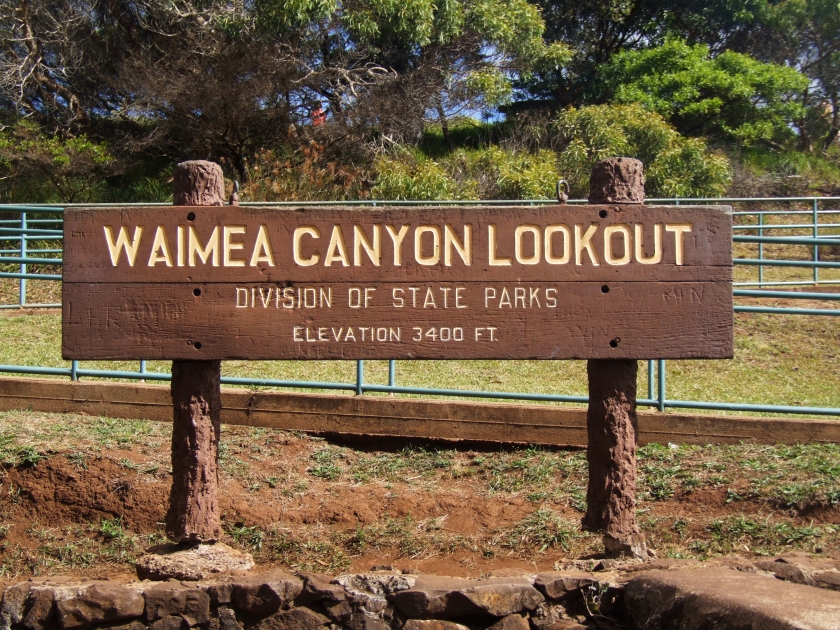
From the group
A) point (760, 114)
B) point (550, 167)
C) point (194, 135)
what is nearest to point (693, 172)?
point (550, 167)

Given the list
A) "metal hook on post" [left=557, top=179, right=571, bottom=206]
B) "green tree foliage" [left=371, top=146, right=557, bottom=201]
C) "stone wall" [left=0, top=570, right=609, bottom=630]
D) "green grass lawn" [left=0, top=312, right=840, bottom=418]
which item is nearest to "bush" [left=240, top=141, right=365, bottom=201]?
"green tree foliage" [left=371, top=146, right=557, bottom=201]

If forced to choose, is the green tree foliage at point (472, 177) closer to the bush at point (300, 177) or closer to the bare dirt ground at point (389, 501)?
the bush at point (300, 177)

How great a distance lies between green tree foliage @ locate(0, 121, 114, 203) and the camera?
1432cm

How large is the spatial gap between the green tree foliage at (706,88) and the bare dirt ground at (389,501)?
40.4ft

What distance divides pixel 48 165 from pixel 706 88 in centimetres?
1276

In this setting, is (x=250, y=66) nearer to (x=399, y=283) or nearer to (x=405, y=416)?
(x=405, y=416)

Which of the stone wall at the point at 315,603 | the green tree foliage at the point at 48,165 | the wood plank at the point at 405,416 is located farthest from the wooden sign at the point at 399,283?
the green tree foliage at the point at 48,165

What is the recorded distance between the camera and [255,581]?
3.75m

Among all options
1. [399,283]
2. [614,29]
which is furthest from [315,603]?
[614,29]

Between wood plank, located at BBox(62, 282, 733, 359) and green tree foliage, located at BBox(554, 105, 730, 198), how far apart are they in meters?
10.3

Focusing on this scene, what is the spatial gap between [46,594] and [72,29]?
14762mm

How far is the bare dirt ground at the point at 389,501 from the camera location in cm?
443

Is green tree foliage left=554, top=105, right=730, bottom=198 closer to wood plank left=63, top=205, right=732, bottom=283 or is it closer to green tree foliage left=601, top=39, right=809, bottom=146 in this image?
green tree foliage left=601, top=39, right=809, bottom=146

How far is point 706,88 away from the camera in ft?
55.7
